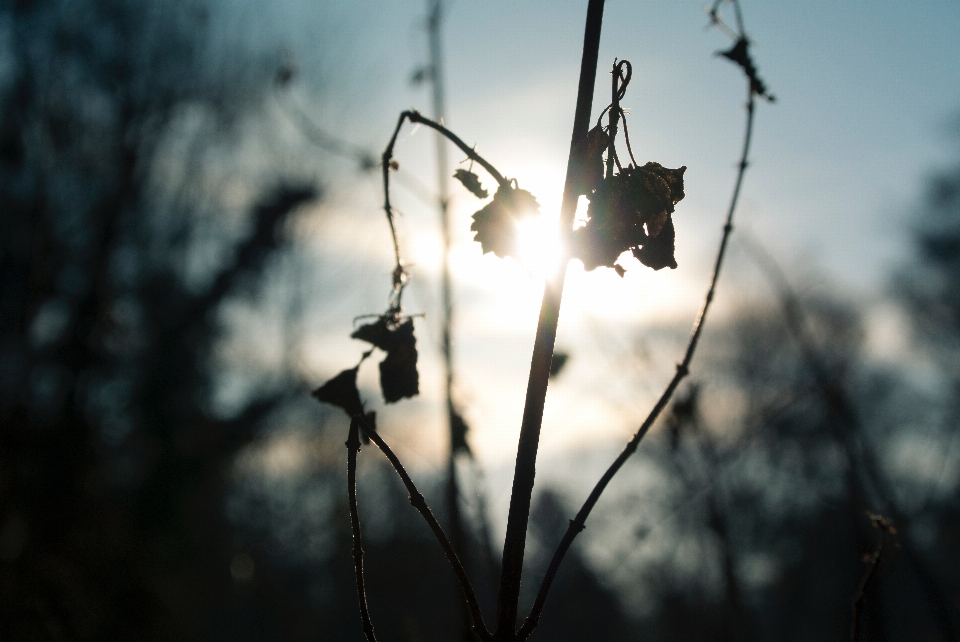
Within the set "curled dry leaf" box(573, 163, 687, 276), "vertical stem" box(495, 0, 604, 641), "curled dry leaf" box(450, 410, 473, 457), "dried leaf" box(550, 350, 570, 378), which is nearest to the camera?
"vertical stem" box(495, 0, 604, 641)

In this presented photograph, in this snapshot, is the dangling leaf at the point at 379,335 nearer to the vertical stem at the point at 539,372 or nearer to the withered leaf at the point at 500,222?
the withered leaf at the point at 500,222

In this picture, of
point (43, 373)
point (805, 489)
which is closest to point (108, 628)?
point (43, 373)

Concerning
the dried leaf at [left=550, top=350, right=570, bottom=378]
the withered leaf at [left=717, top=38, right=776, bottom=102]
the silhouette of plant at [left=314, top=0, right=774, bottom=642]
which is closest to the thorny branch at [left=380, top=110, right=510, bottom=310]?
the silhouette of plant at [left=314, top=0, right=774, bottom=642]

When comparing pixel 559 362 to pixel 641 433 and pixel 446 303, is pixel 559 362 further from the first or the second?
pixel 641 433

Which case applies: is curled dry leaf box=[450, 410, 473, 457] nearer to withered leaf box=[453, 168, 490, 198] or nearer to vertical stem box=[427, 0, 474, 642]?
vertical stem box=[427, 0, 474, 642]

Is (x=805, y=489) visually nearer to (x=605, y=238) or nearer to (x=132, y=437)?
(x=132, y=437)

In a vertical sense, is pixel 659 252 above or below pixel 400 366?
above

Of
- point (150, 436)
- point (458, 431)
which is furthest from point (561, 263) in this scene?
point (150, 436)
